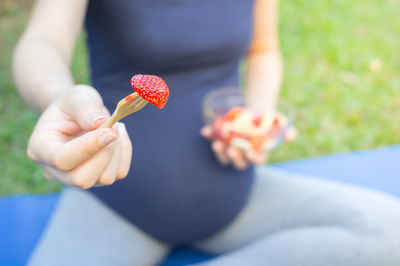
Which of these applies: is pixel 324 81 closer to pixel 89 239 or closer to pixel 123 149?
pixel 89 239

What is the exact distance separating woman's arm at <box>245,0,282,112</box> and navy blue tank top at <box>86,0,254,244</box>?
0.58ft

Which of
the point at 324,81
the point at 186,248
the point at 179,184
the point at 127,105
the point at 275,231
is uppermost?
the point at 127,105

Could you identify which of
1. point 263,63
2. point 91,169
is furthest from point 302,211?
point 91,169

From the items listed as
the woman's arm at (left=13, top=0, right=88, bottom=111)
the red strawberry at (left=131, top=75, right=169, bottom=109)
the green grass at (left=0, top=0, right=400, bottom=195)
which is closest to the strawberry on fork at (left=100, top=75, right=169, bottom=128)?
the red strawberry at (left=131, top=75, right=169, bottom=109)

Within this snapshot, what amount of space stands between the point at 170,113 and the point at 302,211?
381 millimetres

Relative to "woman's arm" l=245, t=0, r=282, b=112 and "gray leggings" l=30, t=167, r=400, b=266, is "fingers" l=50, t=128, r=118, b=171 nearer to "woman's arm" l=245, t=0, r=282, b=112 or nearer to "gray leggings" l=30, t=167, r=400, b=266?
"gray leggings" l=30, t=167, r=400, b=266

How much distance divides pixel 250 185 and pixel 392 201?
1.05ft

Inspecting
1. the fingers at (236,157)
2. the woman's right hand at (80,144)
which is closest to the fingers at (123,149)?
the woman's right hand at (80,144)

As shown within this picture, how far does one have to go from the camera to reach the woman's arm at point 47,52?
2.26 ft

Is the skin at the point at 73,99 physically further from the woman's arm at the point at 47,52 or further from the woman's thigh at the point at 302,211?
the woman's thigh at the point at 302,211

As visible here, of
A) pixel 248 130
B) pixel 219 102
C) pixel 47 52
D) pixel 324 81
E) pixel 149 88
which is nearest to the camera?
pixel 149 88

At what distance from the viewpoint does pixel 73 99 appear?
1.75 ft

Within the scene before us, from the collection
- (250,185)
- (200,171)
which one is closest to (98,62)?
(200,171)

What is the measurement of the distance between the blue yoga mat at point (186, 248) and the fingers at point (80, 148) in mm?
649
